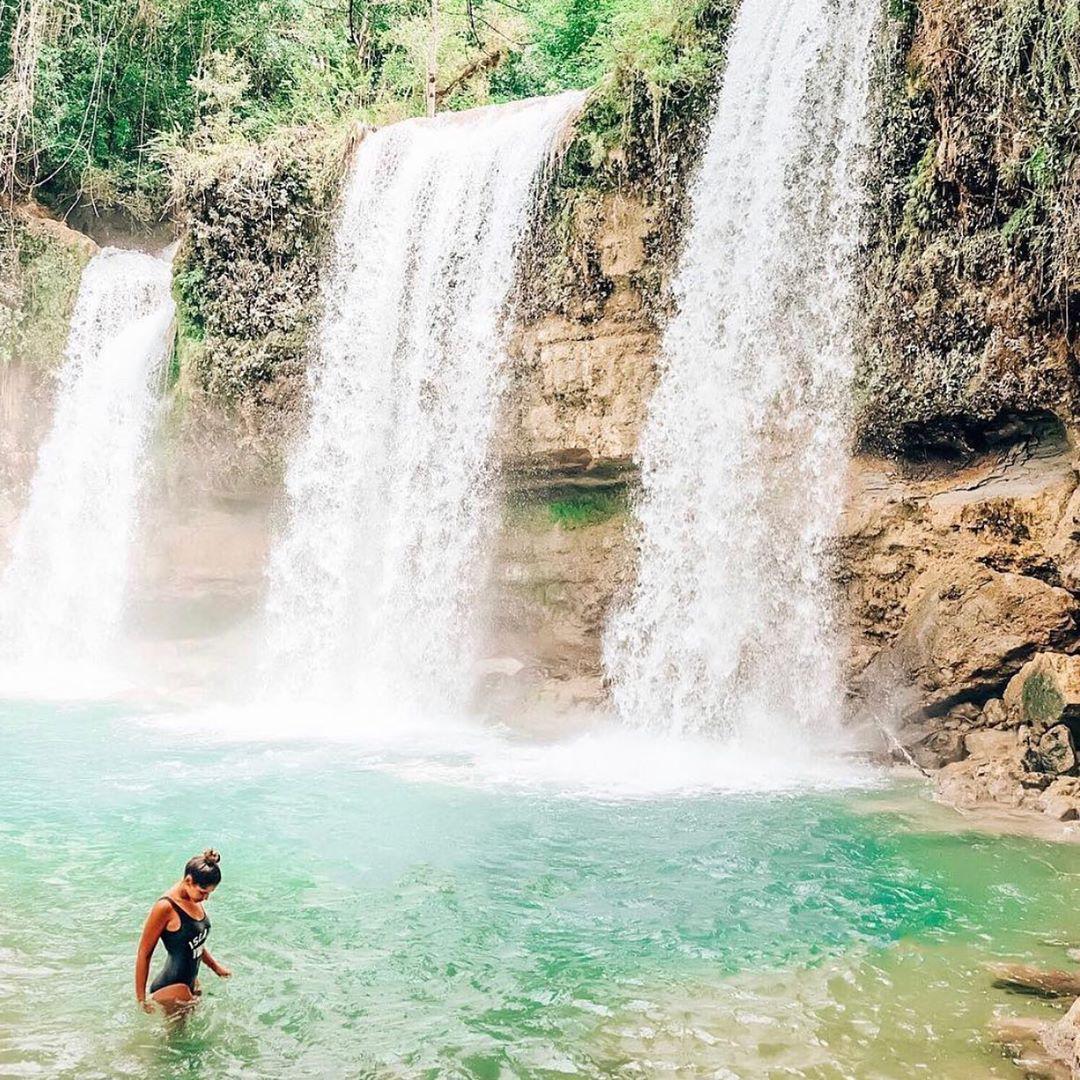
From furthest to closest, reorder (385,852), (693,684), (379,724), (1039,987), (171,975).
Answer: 1. (379,724)
2. (693,684)
3. (385,852)
4. (1039,987)
5. (171,975)

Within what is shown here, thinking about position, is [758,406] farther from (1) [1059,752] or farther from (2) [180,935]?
(2) [180,935]

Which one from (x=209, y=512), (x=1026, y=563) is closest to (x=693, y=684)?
(x=1026, y=563)

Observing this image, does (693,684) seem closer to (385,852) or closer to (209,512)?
(385,852)

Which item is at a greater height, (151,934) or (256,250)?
(256,250)

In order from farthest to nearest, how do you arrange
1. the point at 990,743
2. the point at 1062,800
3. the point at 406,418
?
the point at 406,418
the point at 990,743
the point at 1062,800

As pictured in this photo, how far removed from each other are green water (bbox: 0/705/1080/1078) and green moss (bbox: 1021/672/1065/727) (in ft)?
4.82

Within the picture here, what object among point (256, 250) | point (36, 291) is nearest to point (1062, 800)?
point (256, 250)

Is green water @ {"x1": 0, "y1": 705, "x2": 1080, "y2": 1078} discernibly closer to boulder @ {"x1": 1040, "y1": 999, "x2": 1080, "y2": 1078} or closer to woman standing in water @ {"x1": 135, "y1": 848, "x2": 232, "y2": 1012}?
woman standing in water @ {"x1": 135, "y1": 848, "x2": 232, "y2": 1012}

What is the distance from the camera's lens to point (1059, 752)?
8.91 m

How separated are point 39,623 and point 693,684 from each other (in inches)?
488

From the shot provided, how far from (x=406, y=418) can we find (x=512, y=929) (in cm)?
973

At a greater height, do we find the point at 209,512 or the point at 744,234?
the point at 744,234

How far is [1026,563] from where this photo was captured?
9.96 metres

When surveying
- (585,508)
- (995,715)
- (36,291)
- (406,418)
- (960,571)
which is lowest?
(995,715)
